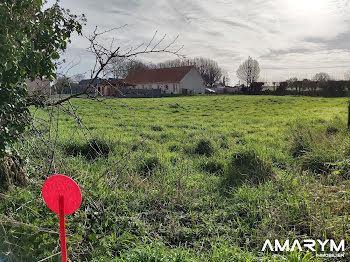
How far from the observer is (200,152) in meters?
6.71

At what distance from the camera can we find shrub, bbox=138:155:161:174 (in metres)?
5.07

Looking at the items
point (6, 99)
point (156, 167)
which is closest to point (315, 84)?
point (156, 167)

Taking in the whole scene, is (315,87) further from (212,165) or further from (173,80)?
(212,165)

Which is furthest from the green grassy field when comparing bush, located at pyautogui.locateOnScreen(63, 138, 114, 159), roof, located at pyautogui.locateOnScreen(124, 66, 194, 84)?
roof, located at pyautogui.locateOnScreen(124, 66, 194, 84)

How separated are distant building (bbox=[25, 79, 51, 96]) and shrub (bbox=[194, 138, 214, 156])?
147 inches

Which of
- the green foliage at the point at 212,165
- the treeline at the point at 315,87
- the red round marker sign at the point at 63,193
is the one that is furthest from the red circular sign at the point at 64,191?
the treeline at the point at 315,87

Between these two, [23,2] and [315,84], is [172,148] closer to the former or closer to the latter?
[23,2]

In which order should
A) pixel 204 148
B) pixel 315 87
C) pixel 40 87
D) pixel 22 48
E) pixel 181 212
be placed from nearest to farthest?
pixel 22 48 < pixel 181 212 < pixel 40 87 < pixel 204 148 < pixel 315 87

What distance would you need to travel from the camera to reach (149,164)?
5273mm

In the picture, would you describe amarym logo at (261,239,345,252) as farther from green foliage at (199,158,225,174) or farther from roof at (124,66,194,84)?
roof at (124,66,194,84)

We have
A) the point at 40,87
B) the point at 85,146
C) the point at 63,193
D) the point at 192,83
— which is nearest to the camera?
the point at 63,193

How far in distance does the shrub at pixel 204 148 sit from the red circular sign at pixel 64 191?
4.81 m

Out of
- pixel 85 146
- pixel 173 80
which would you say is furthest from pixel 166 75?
pixel 85 146

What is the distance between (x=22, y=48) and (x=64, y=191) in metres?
1.53
